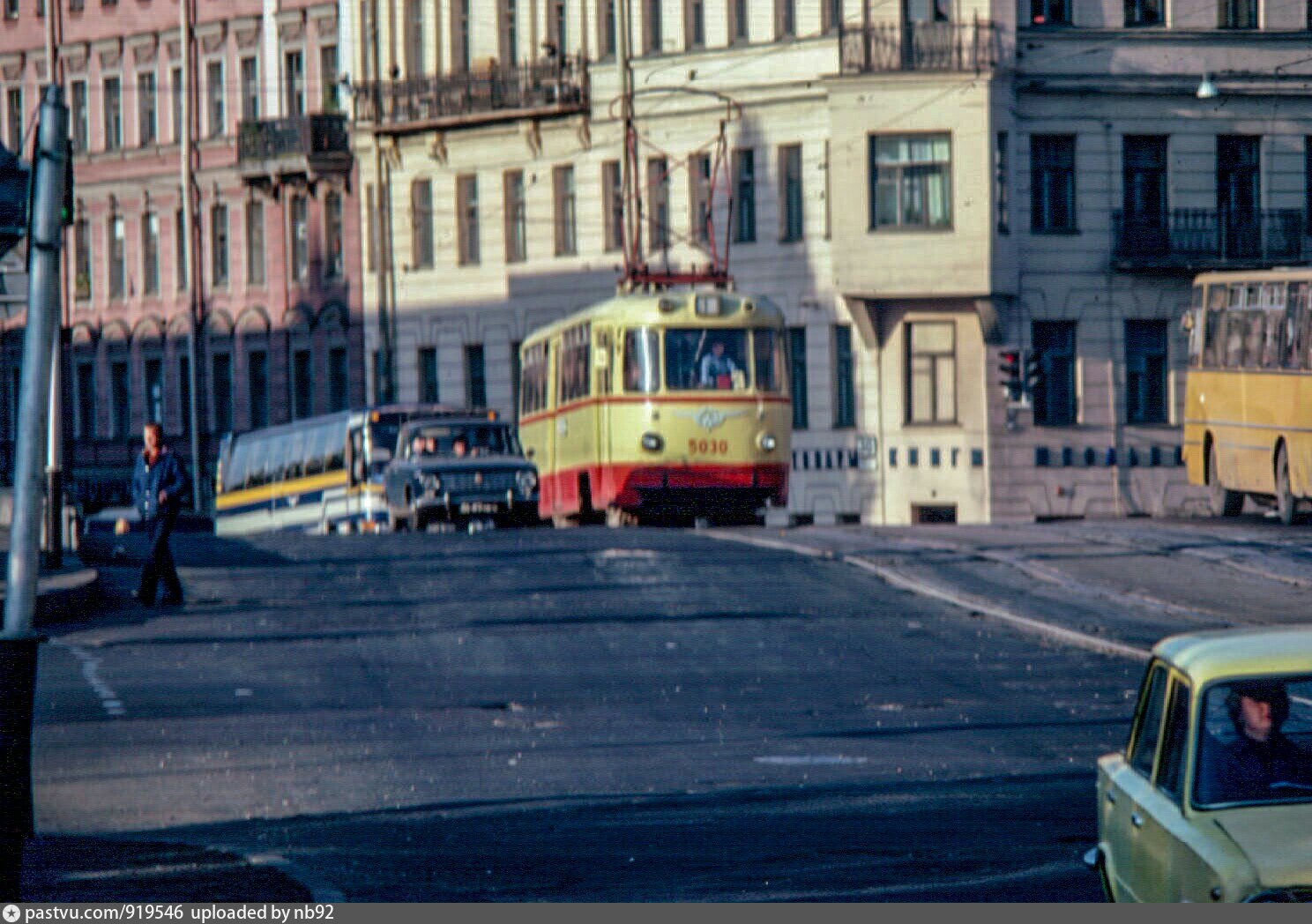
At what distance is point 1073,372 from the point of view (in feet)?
174

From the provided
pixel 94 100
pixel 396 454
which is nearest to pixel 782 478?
pixel 396 454

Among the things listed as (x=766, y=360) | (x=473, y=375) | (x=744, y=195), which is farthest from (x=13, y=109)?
(x=766, y=360)

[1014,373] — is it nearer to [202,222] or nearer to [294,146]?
[294,146]

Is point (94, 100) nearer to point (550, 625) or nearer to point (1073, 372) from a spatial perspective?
point (1073, 372)

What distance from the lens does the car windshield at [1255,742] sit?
8344 millimetres

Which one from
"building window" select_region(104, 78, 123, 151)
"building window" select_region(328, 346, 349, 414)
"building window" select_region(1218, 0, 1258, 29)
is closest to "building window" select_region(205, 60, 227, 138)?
"building window" select_region(104, 78, 123, 151)

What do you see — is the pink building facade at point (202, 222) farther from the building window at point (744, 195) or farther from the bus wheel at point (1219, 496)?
the bus wheel at point (1219, 496)

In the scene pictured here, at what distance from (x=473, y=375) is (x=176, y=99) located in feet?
50.4

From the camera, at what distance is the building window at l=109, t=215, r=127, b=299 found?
74.6 metres

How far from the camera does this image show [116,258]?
74.9 m

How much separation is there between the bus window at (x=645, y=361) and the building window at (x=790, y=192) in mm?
16333

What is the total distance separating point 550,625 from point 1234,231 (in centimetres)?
2922

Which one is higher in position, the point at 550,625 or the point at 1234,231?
the point at 1234,231

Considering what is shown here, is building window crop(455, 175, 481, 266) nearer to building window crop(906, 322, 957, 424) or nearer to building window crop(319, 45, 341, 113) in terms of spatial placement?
building window crop(319, 45, 341, 113)
